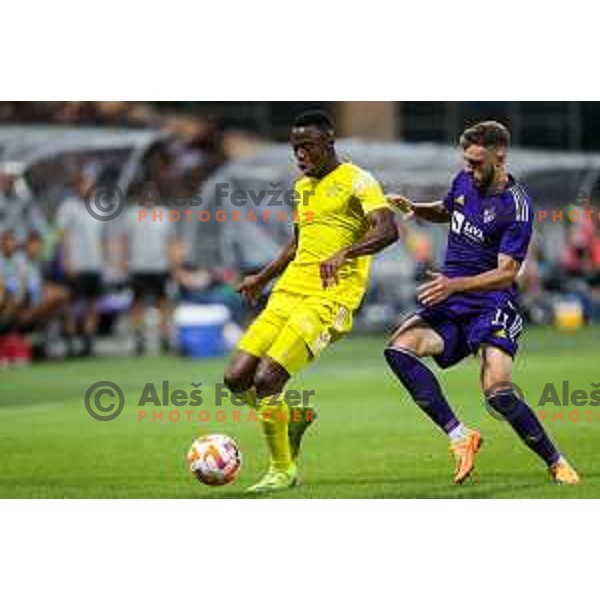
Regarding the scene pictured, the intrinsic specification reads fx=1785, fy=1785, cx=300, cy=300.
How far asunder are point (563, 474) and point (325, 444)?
2253mm

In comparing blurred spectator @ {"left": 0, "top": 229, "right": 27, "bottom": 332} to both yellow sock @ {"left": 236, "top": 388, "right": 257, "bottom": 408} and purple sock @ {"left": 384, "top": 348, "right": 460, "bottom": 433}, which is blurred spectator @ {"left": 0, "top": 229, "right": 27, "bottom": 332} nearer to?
yellow sock @ {"left": 236, "top": 388, "right": 257, "bottom": 408}

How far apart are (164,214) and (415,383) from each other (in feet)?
33.9

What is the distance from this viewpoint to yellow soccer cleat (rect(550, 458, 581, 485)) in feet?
30.8

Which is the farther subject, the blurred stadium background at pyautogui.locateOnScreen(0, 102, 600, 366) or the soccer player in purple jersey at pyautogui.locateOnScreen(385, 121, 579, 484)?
the blurred stadium background at pyautogui.locateOnScreen(0, 102, 600, 366)

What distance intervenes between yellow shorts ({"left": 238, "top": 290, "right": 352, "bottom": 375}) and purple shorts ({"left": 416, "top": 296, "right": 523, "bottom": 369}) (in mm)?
476

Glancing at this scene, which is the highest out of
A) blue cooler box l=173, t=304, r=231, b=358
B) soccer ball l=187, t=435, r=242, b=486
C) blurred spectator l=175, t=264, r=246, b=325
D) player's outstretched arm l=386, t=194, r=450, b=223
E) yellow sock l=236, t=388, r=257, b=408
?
player's outstretched arm l=386, t=194, r=450, b=223

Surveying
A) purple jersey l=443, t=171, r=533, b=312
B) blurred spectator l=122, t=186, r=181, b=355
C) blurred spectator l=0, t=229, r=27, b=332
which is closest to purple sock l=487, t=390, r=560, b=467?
purple jersey l=443, t=171, r=533, b=312

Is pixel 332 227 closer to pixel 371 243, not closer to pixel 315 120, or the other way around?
pixel 371 243

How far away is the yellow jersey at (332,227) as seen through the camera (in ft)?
31.5

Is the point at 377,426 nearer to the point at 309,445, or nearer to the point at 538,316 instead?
the point at 309,445

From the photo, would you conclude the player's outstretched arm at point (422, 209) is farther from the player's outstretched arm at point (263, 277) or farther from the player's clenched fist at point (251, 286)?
the player's clenched fist at point (251, 286)

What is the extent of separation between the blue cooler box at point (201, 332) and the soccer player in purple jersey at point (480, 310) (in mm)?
8911

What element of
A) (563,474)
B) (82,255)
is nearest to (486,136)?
(563,474)
